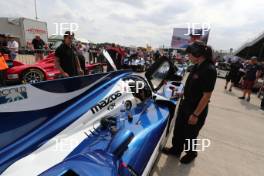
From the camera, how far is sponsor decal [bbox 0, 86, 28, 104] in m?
1.58

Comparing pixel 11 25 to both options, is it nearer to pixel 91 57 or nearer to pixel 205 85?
pixel 91 57

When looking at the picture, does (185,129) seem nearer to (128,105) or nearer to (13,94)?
(128,105)

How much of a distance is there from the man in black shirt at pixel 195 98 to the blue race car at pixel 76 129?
482 mm

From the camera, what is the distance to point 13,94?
64.3 inches

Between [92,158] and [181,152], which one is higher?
[92,158]

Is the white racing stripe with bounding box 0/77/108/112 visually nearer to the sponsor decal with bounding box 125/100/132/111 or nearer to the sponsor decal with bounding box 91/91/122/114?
the sponsor decal with bounding box 91/91/122/114

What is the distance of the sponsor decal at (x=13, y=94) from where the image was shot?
1.58 meters

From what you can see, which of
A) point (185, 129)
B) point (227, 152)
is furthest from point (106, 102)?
point (227, 152)

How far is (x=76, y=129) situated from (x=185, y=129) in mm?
1756

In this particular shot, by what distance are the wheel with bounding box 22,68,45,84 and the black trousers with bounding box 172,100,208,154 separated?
525 centimetres

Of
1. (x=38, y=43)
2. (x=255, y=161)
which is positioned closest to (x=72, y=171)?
(x=255, y=161)

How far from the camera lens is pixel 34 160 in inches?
61.4

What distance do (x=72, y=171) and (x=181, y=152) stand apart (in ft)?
7.85

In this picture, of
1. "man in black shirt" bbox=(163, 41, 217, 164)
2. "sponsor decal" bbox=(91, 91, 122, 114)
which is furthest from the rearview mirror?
"man in black shirt" bbox=(163, 41, 217, 164)
